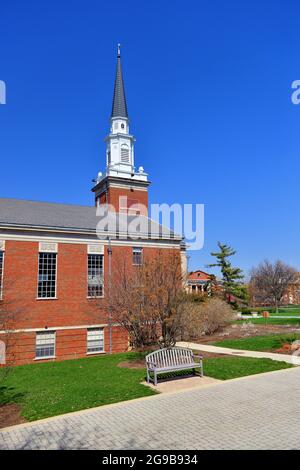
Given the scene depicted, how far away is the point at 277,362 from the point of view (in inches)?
554

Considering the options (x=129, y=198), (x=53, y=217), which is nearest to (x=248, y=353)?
(x=53, y=217)

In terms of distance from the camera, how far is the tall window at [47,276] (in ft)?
74.0

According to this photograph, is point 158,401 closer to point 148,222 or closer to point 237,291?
point 148,222

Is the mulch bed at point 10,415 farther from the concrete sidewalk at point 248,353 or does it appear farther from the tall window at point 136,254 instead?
the tall window at point 136,254

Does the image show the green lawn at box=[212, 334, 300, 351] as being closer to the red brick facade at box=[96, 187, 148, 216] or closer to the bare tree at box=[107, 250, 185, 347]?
the bare tree at box=[107, 250, 185, 347]

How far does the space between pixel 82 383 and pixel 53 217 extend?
50.9 feet

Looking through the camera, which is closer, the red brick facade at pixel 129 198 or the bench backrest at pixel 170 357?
the bench backrest at pixel 170 357

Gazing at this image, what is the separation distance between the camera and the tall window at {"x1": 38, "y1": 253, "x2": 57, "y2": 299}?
74.0 ft

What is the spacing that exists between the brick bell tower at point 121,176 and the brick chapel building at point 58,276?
988 cm

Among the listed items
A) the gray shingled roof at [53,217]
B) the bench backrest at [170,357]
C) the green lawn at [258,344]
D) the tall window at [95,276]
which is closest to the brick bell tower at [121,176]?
the gray shingled roof at [53,217]

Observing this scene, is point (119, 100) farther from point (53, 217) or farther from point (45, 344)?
point (45, 344)

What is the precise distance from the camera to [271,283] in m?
62.4

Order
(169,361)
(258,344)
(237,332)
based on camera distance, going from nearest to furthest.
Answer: (169,361), (258,344), (237,332)
